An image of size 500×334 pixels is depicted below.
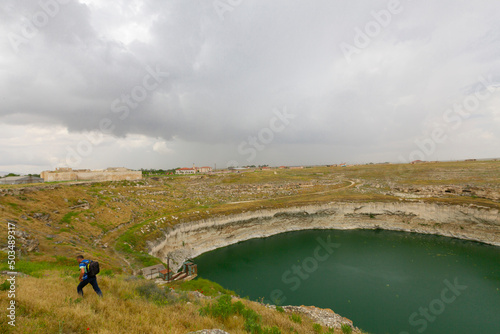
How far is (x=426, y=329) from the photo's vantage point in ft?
54.0

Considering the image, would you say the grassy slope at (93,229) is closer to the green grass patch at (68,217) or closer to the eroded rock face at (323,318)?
the green grass patch at (68,217)

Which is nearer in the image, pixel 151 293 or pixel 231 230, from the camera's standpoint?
pixel 151 293

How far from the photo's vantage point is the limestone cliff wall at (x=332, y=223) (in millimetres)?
31234

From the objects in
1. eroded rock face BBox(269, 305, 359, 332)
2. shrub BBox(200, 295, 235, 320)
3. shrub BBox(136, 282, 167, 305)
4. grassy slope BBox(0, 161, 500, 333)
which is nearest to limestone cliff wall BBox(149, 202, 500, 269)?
grassy slope BBox(0, 161, 500, 333)

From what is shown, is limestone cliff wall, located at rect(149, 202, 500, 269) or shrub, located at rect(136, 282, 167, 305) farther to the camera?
limestone cliff wall, located at rect(149, 202, 500, 269)

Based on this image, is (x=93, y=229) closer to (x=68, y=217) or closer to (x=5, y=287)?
(x=68, y=217)

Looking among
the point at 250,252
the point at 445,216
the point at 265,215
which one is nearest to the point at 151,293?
the point at 250,252

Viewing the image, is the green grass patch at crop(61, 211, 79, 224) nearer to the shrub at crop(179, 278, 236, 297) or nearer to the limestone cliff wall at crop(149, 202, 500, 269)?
the limestone cliff wall at crop(149, 202, 500, 269)

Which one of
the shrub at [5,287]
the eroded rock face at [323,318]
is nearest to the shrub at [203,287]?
the eroded rock face at [323,318]

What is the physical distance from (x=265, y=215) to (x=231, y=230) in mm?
7907

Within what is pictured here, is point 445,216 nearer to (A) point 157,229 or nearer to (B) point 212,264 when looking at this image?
(B) point 212,264

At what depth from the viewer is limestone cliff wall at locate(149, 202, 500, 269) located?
31.2 meters

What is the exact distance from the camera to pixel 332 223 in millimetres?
45000

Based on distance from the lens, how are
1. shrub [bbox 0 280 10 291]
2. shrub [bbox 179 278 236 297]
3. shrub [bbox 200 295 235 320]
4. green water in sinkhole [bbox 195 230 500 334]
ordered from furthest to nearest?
green water in sinkhole [bbox 195 230 500 334] → shrub [bbox 179 278 236 297] → shrub [bbox 200 295 235 320] → shrub [bbox 0 280 10 291]
